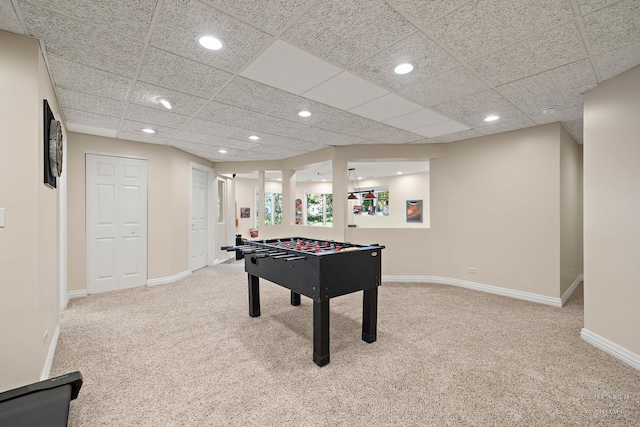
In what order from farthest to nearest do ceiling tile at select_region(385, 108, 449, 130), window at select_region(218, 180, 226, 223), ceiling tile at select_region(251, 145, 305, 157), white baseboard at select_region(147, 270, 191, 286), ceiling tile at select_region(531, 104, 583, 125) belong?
window at select_region(218, 180, 226, 223), ceiling tile at select_region(251, 145, 305, 157), white baseboard at select_region(147, 270, 191, 286), ceiling tile at select_region(385, 108, 449, 130), ceiling tile at select_region(531, 104, 583, 125)

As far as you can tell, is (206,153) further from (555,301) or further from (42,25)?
(555,301)

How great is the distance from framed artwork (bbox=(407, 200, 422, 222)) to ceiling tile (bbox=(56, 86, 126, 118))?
743cm

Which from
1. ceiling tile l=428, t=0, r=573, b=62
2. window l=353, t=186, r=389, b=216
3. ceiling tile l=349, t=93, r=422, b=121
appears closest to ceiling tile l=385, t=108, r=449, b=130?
ceiling tile l=349, t=93, r=422, b=121

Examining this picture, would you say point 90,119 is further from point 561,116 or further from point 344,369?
point 561,116

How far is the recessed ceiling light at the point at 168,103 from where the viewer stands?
292cm

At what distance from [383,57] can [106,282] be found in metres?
4.91

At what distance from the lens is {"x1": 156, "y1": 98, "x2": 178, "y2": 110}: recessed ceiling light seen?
Answer: 2920 millimetres

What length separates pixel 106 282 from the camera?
440 cm

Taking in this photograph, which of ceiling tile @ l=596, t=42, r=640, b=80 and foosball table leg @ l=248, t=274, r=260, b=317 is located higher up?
ceiling tile @ l=596, t=42, r=640, b=80

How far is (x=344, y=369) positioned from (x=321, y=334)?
1.02 feet

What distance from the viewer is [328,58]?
Result: 2148mm

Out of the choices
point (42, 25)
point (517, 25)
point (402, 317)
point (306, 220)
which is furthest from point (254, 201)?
point (517, 25)

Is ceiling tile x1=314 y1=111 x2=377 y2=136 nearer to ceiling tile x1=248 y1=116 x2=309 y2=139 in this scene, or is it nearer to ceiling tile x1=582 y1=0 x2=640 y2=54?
ceiling tile x1=248 y1=116 x2=309 y2=139

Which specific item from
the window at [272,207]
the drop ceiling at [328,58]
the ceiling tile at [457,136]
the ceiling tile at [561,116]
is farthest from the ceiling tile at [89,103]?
the window at [272,207]
